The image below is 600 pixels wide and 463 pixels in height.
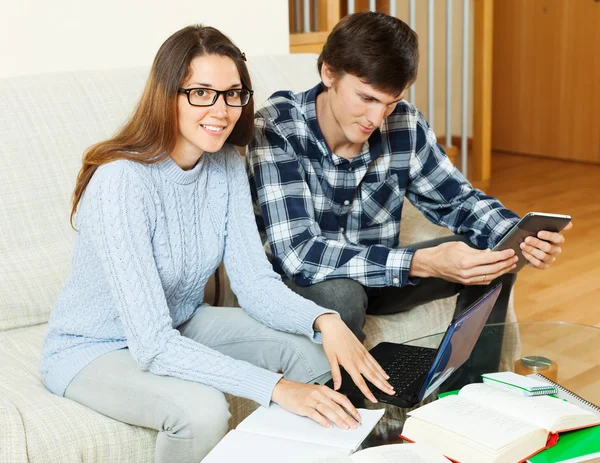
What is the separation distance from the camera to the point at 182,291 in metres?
1.44

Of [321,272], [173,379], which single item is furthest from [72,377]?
[321,272]

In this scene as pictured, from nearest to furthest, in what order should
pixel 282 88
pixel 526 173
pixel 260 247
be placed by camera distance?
1. pixel 260 247
2. pixel 282 88
3. pixel 526 173

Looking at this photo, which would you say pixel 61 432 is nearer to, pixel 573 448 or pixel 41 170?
pixel 41 170

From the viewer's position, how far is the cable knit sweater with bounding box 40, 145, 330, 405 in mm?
1232

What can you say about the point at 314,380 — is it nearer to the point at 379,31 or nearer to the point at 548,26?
the point at 379,31

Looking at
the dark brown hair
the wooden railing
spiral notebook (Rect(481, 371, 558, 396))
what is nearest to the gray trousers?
spiral notebook (Rect(481, 371, 558, 396))

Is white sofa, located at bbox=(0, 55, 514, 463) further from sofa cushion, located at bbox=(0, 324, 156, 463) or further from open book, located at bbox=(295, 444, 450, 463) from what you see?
open book, located at bbox=(295, 444, 450, 463)

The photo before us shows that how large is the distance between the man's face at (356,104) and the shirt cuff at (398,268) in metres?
0.26

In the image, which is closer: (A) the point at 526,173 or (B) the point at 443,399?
(B) the point at 443,399

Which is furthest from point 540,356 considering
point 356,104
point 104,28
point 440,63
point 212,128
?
point 440,63

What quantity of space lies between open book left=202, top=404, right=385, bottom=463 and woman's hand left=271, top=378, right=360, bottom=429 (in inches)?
0.4

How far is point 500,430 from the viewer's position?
40.9 inches

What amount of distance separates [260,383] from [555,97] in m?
3.97

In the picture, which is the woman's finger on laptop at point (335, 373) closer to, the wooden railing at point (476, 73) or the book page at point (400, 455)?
the book page at point (400, 455)
